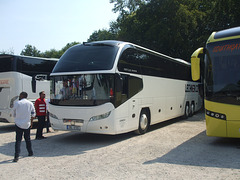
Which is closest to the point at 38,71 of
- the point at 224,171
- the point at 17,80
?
the point at 17,80

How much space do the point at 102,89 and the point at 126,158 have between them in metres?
2.74

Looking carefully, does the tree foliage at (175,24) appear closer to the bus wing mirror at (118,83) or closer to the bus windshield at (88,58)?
the bus windshield at (88,58)

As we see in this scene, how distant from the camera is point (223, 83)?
8352 mm

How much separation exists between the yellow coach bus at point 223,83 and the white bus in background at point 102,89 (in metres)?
2.54

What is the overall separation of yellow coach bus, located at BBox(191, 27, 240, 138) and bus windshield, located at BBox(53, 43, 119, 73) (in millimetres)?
2854

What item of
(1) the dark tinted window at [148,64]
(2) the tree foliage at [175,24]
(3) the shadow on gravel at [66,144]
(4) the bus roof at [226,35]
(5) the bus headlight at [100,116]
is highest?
(2) the tree foliage at [175,24]

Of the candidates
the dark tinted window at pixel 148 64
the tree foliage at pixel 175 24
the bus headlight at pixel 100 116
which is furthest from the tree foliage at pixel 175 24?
the bus headlight at pixel 100 116

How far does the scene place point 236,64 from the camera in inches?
324

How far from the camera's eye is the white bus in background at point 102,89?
906cm

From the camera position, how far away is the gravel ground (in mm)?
5773

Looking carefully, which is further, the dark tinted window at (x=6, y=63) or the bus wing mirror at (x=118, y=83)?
the dark tinted window at (x=6, y=63)

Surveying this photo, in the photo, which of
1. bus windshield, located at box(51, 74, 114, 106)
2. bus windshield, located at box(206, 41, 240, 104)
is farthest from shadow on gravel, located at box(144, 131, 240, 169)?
bus windshield, located at box(51, 74, 114, 106)

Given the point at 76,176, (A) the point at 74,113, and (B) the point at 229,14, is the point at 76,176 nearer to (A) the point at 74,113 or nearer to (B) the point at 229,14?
(A) the point at 74,113

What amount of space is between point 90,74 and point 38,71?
5.58m
